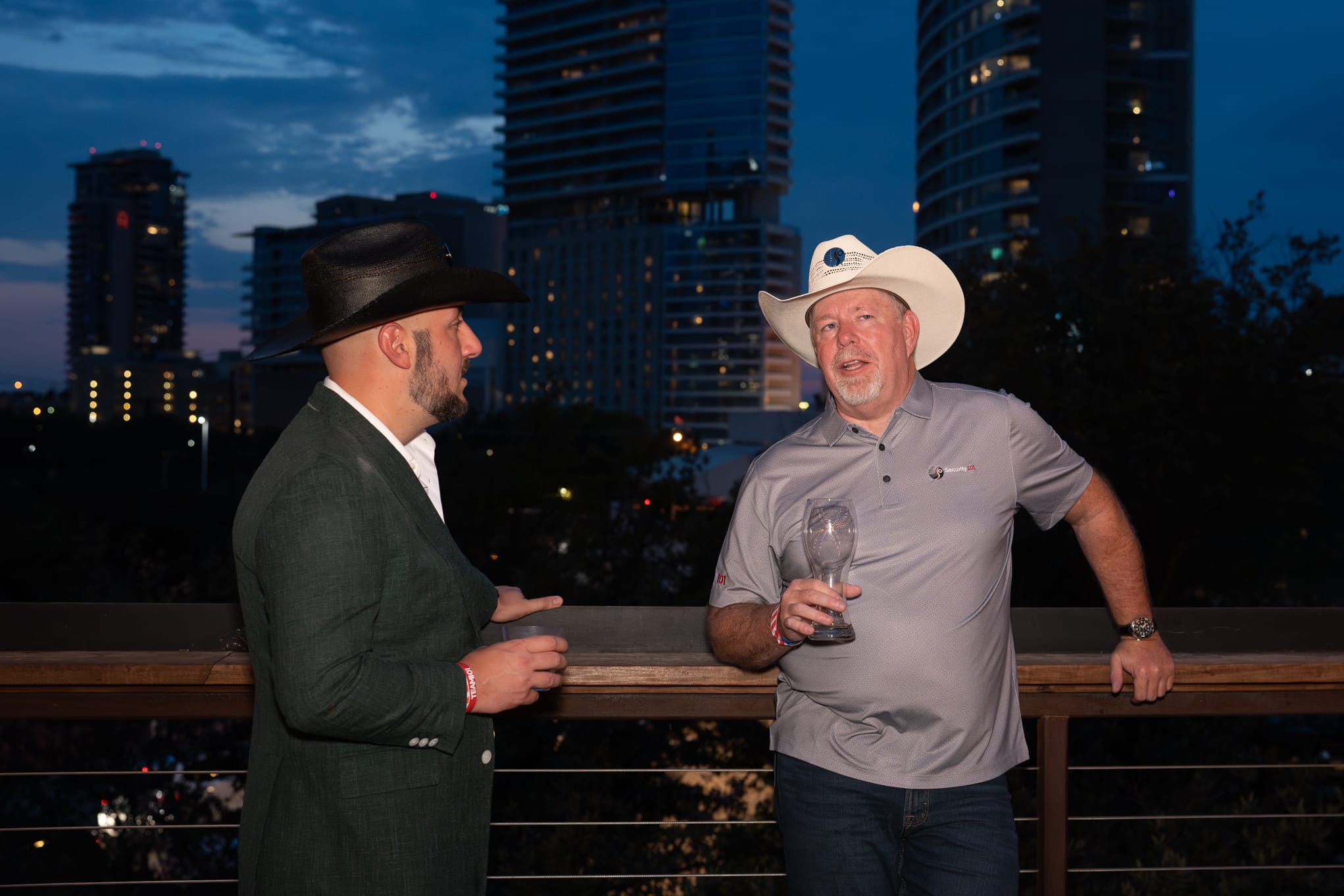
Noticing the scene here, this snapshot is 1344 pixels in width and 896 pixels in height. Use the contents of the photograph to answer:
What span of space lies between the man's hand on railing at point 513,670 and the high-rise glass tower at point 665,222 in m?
141

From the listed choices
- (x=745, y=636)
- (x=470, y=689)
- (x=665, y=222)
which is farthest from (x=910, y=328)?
(x=665, y=222)

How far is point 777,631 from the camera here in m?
2.20

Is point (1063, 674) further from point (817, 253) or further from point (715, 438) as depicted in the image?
point (715, 438)

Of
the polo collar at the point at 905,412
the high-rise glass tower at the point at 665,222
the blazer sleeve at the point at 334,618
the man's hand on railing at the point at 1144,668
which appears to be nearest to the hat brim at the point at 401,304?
the blazer sleeve at the point at 334,618

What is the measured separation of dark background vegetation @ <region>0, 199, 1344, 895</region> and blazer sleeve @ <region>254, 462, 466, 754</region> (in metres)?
1.67

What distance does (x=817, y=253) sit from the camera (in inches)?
104

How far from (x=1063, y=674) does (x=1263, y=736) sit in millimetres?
12299

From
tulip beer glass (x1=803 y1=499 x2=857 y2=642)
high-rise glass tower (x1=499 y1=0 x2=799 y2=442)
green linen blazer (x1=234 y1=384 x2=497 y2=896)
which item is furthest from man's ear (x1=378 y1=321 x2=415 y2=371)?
high-rise glass tower (x1=499 y1=0 x2=799 y2=442)

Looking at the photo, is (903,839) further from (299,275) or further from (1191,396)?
(299,275)

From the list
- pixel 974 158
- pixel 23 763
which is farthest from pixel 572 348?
pixel 23 763

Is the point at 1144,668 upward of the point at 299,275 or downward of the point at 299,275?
downward

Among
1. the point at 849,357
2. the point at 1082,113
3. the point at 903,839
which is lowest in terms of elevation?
the point at 903,839

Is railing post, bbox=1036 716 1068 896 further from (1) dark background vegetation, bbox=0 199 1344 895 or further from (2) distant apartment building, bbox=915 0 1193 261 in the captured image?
(2) distant apartment building, bbox=915 0 1193 261

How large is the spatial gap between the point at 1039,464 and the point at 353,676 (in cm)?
151
